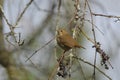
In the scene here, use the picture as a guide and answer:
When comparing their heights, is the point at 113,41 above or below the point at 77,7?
below

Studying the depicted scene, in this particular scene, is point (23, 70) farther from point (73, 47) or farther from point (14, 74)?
point (73, 47)

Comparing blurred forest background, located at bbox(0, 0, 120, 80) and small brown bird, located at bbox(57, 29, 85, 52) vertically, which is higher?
small brown bird, located at bbox(57, 29, 85, 52)

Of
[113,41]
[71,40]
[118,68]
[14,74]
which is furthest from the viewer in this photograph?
[14,74]

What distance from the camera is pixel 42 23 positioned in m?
4.36

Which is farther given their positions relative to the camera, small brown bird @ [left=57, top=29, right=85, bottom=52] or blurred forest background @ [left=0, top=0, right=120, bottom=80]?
blurred forest background @ [left=0, top=0, right=120, bottom=80]

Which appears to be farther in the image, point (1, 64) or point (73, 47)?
point (1, 64)

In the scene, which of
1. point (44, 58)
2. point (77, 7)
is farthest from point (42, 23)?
point (77, 7)

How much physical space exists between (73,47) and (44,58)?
2.75m

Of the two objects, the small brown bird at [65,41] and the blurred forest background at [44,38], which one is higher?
the small brown bird at [65,41]

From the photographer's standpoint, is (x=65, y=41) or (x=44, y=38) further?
(x=44, y=38)

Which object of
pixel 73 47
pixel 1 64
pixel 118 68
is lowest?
pixel 1 64

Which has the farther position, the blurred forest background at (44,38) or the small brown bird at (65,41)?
the blurred forest background at (44,38)

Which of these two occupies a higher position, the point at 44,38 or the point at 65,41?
the point at 65,41

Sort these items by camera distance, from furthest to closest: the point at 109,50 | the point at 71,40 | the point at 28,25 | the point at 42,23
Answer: the point at 42,23, the point at 28,25, the point at 109,50, the point at 71,40
